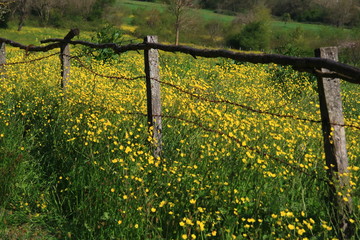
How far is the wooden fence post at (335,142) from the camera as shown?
3170mm

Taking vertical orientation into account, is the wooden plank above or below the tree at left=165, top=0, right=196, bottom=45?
below

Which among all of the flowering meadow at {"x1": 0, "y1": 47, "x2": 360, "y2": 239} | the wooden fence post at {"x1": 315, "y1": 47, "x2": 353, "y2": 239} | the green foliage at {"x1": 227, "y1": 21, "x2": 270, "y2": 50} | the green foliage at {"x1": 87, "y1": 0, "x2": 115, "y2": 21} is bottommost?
the flowering meadow at {"x1": 0, "y1": 47, "x2": 360, "y2": 239}

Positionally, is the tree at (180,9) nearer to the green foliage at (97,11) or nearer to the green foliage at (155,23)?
the green foliage at (155,23)

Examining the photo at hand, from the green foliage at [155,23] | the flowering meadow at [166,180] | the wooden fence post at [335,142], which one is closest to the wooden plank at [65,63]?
the flowering meadow at [166,180]

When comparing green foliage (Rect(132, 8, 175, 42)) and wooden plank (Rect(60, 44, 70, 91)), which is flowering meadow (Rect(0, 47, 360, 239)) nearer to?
wooden plank (Rect(60, 44, 70, 91))

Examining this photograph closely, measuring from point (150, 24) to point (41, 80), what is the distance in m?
75.2

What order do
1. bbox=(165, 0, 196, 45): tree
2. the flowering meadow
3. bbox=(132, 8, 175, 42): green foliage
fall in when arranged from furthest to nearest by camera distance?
bbox=(132, 8, 175, 42): green foliage < bbox=(165, 0, 196, 45): tree < the flowering meadow

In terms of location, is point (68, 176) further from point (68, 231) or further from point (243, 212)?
point (243, 212)

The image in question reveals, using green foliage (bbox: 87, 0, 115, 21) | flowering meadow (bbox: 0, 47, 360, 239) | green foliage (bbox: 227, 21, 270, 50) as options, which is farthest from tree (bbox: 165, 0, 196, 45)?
flowering meadow (bbox: 0, 47, 360, 239)

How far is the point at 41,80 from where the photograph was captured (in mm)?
7168

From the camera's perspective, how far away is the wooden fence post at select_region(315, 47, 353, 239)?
10.4ft

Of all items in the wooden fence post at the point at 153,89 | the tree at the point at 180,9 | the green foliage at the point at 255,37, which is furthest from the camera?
the green foliage at the point at 255,37

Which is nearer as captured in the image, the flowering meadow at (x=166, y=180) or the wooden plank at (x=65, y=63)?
the flowering meadow at (x=166, y=180)

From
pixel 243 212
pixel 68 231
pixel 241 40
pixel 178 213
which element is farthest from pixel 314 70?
pixel 241 40
